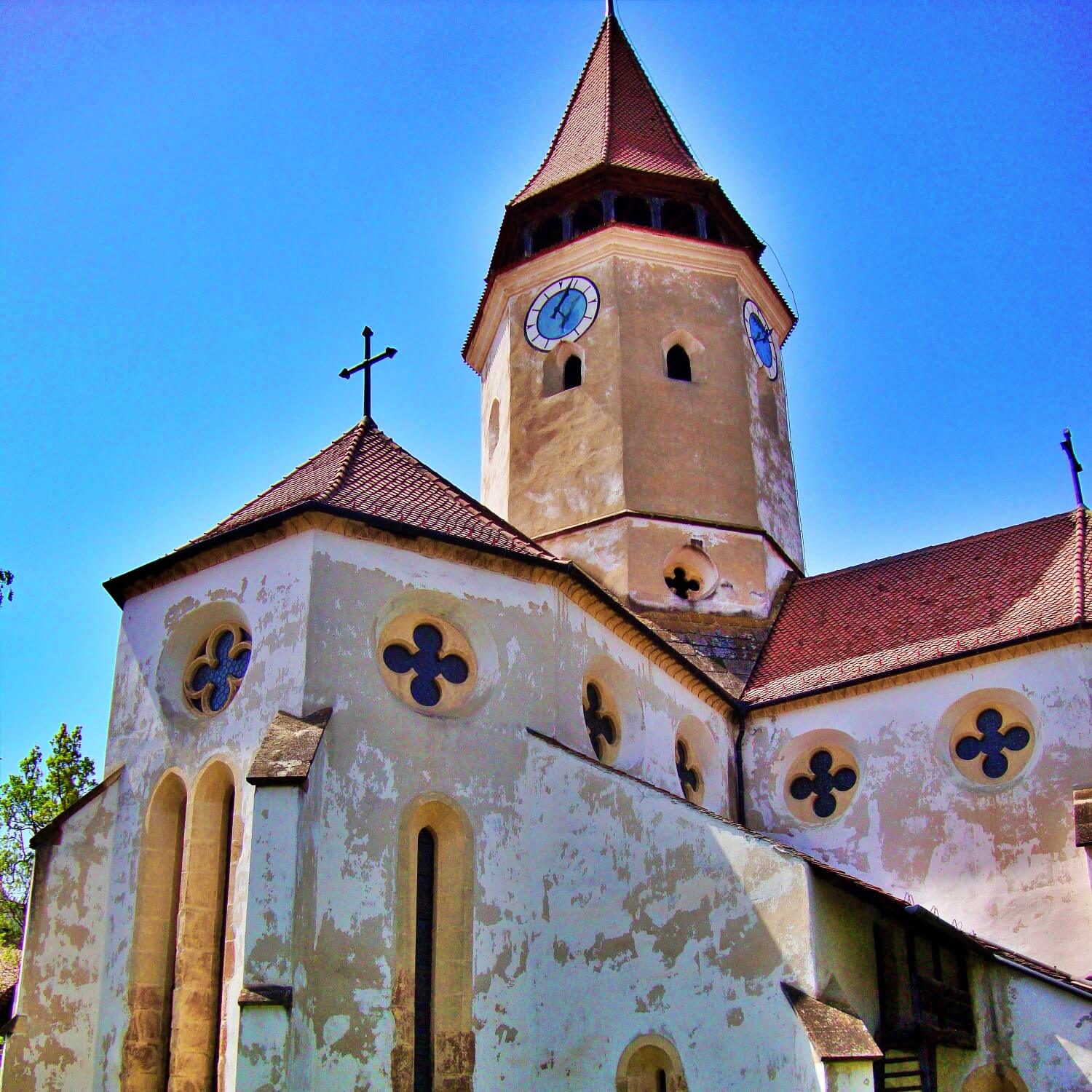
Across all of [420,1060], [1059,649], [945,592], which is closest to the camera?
[420,1060]

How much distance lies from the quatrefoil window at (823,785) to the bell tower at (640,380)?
10.8ft

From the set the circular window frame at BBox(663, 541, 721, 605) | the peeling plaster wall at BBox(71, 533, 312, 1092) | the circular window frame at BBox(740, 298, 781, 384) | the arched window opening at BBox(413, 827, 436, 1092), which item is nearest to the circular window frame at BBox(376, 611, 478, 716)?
the peeling plaster wall at BBox(71, 533, 312, 1092)

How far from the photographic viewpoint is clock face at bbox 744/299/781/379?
2458 centimetres

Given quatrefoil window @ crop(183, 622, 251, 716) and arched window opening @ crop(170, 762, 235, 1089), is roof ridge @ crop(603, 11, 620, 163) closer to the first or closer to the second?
quatrefoil window @ crop(183, 622, 251, 716)

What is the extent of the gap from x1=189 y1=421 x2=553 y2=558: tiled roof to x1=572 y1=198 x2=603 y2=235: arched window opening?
8.78 metres

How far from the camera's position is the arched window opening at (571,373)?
23.5 m

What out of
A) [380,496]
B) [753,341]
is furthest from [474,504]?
[753,341]

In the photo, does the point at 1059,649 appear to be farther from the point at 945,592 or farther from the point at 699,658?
the point at 699,658

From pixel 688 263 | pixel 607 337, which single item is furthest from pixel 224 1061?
pixel 688 263

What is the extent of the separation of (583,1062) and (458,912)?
189 cm

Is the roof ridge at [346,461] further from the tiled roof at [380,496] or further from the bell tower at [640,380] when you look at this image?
the bell tower at [640,380]

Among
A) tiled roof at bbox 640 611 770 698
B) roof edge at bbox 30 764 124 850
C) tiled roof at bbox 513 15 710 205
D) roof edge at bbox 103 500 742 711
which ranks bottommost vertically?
roof edge at bbox 30 764 124 850

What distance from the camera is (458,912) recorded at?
44.8 feet

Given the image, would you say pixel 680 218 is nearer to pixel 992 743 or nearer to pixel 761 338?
pixel 761 338
